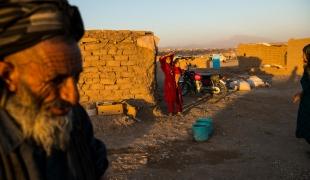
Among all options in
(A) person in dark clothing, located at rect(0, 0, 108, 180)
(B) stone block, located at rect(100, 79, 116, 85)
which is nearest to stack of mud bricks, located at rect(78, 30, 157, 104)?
(B) stone block, located at rect(100, 79, 116, 85)

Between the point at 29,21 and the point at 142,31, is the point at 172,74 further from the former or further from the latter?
the point at 29,21

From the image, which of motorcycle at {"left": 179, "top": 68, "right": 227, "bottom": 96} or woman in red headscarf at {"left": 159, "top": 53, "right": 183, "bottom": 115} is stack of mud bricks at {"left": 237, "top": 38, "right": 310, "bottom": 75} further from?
woman in red headscarf at {"left": 159, "top": 53, "right": 183, "bottom": 115}

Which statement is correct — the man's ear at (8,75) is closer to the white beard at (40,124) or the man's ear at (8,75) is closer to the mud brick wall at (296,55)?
the white beard at (40,124)

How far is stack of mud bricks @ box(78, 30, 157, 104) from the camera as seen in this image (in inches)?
A: 398

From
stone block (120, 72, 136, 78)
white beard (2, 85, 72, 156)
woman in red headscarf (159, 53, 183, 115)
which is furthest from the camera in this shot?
stone block (120, 72, 136, 78)

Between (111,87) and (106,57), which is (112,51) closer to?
(106,57)

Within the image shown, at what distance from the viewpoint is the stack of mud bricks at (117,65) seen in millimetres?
10109

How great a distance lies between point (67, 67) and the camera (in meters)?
1.34

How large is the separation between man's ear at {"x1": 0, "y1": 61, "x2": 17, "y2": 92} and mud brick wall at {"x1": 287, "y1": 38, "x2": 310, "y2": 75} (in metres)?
17.6

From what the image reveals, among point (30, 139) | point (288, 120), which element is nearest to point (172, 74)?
point (288, 120)

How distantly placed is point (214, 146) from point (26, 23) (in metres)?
6.29

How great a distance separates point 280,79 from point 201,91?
574 cm

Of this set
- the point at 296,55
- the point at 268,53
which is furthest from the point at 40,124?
the point at 268,53

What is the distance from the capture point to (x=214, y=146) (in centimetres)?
721
